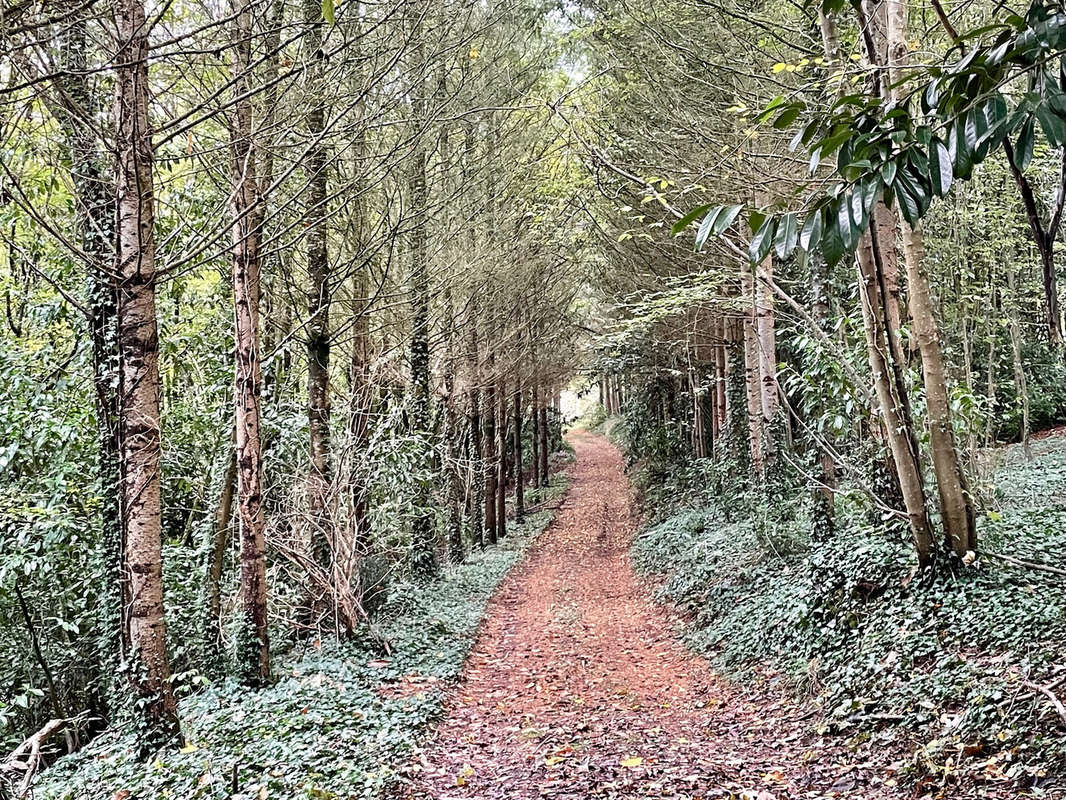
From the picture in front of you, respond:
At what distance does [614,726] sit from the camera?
5613 mm

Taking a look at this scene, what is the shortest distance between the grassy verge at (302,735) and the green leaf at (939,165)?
4.41m

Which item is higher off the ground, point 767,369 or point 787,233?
point 787,233

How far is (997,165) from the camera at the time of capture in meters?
9.28

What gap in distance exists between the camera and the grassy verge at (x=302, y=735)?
4.24 m

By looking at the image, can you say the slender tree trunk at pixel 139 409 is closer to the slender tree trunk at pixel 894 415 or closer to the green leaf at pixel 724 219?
the green leaf at pixel 724 219

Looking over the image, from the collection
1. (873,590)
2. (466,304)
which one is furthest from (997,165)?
(466,304)

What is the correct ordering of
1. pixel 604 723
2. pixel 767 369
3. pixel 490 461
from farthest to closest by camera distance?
pixel 490 461, pixel 767 369, pixel 604 723

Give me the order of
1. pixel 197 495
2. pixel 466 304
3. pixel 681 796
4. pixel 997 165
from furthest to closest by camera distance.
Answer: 1. pixel 466 304
2. pixel 997 165
3. pixel 197 495
4. pixel 681 796

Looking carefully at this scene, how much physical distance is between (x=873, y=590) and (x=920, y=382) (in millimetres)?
1904

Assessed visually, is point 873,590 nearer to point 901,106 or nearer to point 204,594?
point 901,106

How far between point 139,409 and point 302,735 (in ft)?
8.67

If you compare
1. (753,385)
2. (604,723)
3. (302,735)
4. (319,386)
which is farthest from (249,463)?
(753,385)

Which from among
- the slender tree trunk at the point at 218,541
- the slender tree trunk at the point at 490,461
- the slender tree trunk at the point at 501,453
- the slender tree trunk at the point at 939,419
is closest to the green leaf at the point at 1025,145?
the slender tree trunk at the point at 939,419

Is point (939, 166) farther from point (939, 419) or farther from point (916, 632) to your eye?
point (916, 632)
